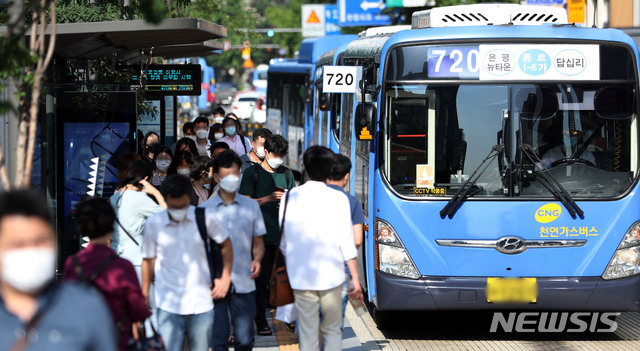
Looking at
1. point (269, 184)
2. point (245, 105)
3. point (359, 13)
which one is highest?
point (359, 13)

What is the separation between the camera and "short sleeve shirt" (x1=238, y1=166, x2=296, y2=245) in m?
8.48

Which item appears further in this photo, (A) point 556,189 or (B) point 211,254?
(A) point 556,189

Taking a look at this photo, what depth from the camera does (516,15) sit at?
9695 mm

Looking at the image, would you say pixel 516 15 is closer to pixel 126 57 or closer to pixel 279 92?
pixel 126 57

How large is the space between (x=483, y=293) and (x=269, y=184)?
2.09 m

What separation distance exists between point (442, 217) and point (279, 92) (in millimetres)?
20572

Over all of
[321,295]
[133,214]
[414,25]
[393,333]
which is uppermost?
[414,25]

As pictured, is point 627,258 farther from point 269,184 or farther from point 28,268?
point 28,268

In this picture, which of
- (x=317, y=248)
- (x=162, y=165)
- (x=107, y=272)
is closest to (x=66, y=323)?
(x=107, y=272)

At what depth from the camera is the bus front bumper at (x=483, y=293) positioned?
8.60 metres

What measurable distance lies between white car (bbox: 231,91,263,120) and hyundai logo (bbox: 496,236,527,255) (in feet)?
113

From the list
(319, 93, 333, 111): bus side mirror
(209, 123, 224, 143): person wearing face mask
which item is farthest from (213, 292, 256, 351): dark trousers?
(319, 93, 333, 111): bus side mirror

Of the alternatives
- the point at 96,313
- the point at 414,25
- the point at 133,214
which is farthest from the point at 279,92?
the point at 96,313

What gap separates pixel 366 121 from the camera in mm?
8758
